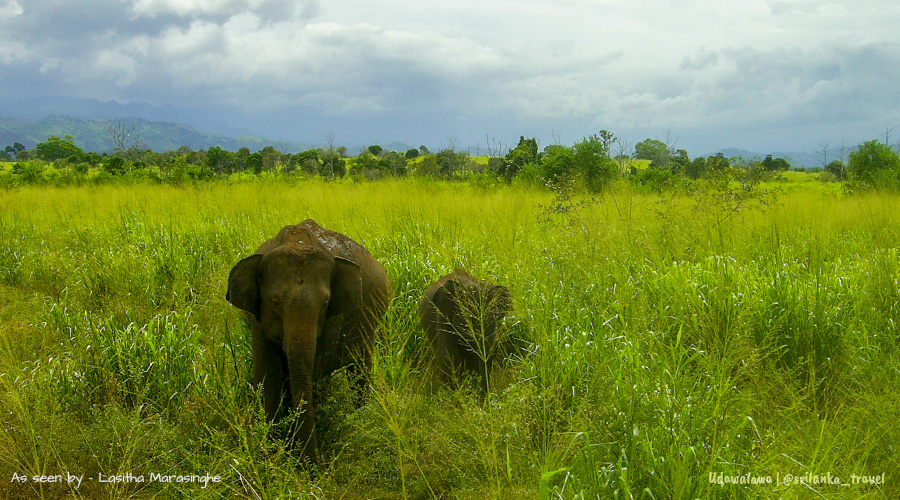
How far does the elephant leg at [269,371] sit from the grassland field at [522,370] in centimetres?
16

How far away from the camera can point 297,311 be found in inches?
139

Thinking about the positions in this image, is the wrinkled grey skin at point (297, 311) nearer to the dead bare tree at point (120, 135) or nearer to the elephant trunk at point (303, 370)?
the elephant trunk at point (303, 370)

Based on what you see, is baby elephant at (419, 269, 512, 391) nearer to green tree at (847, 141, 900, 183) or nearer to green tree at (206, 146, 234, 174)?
green tree at (847, 141, 900, 183)

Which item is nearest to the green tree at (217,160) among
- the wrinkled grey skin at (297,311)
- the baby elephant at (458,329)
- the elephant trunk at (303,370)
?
the baby elephant at (458,329)

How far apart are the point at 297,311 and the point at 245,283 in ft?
1.50

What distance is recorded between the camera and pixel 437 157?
16.2 m

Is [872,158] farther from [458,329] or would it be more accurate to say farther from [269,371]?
[269,371]

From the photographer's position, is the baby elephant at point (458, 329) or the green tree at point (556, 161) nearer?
the baby elephant at point (458, 329)

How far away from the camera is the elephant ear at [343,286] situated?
155 inches

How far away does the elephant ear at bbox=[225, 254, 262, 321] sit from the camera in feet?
12.3

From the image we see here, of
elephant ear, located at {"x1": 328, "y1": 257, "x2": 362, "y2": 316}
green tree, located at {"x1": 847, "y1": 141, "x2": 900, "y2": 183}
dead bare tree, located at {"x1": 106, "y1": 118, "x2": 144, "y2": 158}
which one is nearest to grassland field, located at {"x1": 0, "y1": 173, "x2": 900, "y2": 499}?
elephant ear, located at {"x1": 328, "y1": 257, "x2": 362, "y2": 316}

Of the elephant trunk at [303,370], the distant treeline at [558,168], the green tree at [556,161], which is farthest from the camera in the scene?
the green tree at [556,161]

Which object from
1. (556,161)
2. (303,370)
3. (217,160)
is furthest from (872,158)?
(217,160)

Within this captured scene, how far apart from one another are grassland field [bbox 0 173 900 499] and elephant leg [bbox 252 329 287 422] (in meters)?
0.16
